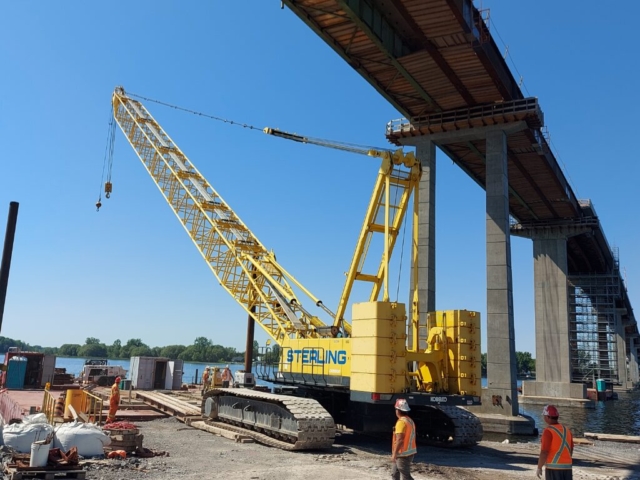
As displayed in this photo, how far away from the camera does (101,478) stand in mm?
10234

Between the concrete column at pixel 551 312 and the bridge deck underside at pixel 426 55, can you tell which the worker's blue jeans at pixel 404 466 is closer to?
the bridge deck underside at pixel 426 55

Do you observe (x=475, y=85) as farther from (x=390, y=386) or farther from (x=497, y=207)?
(x=390, y=386)

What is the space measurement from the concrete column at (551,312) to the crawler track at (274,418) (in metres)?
37.7

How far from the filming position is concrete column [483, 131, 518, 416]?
25.2m

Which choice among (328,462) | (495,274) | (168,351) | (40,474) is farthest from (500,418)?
(168,351)

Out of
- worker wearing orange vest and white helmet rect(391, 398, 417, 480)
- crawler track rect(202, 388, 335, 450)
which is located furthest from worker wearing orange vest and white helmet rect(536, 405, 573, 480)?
crawler track rect(202, 388, 335, 450)

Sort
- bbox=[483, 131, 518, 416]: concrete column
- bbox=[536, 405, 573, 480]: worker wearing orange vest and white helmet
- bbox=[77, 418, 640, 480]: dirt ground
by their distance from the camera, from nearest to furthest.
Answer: bbox=[536, 405, 573, 480]: worker wearing orange vest and white helmet < bbox=[77, 418, 640, 480]: dirt ground < bbox=[483, 131, 518, 416]: concrete column

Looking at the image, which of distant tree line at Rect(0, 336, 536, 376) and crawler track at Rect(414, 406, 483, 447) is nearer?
crawler track at Rect(414, 406, 483, 447)

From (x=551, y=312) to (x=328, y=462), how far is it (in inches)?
1684

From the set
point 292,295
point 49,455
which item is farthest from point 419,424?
point 49,455

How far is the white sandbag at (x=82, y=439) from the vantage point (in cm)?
1172

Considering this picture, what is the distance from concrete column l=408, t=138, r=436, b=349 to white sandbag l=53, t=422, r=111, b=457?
17.4 m

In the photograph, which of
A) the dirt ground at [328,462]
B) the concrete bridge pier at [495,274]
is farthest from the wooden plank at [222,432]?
the concrete bridge pier at [495,274]

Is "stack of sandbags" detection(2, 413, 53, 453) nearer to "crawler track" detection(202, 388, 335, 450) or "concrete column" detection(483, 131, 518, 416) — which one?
"crawler track" detection(202, 388, 335, 450)
